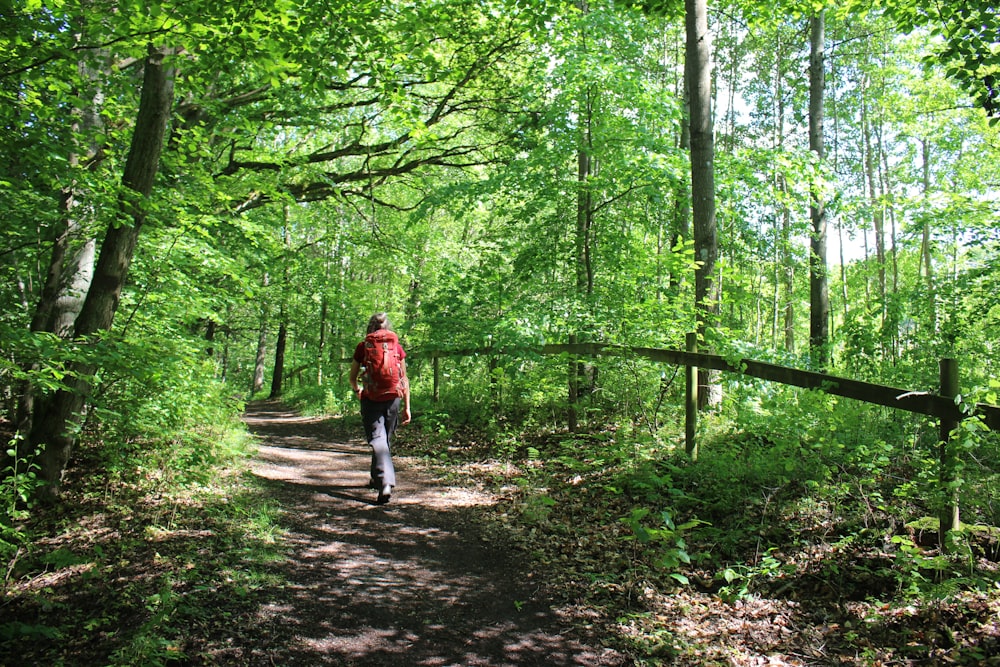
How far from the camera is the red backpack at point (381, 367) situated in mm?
6305

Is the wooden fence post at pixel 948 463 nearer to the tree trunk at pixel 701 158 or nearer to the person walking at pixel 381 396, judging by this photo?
the tree trunk at pixel 701 158

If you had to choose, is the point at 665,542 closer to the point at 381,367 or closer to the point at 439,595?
the point at 439,595

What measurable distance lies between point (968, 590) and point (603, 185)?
6.38 m

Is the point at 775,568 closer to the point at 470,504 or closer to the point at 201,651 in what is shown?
the point at 470,504

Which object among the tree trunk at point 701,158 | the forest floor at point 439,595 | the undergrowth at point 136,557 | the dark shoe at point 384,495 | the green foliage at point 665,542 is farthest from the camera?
the tree trunk at point 701,158

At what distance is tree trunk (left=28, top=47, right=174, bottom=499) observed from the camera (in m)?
5.35

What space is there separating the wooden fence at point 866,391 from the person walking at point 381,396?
2.58m

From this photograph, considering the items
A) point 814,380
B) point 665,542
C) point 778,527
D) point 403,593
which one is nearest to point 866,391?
point 814,380

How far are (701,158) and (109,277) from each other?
661 centimetres

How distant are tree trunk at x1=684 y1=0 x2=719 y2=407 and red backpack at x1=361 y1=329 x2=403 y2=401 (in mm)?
3660

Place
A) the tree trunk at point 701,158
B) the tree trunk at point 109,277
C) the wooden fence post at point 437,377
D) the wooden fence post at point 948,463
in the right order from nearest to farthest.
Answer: the wooden fence post at point 948,463
the tree trunk at point 109,277
the tree trunk at point 701,158
the wooden fence post at point 437,377

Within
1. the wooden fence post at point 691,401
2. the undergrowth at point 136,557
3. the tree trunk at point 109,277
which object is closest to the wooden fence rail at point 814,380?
the wooden fence post at point 691,401

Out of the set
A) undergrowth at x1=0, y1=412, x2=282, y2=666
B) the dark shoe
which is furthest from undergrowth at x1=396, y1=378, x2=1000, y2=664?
undergrowth at x1=0, y1=412, x2=282, y2=666

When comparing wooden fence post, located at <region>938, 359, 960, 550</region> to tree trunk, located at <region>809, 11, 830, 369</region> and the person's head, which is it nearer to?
the person's head
